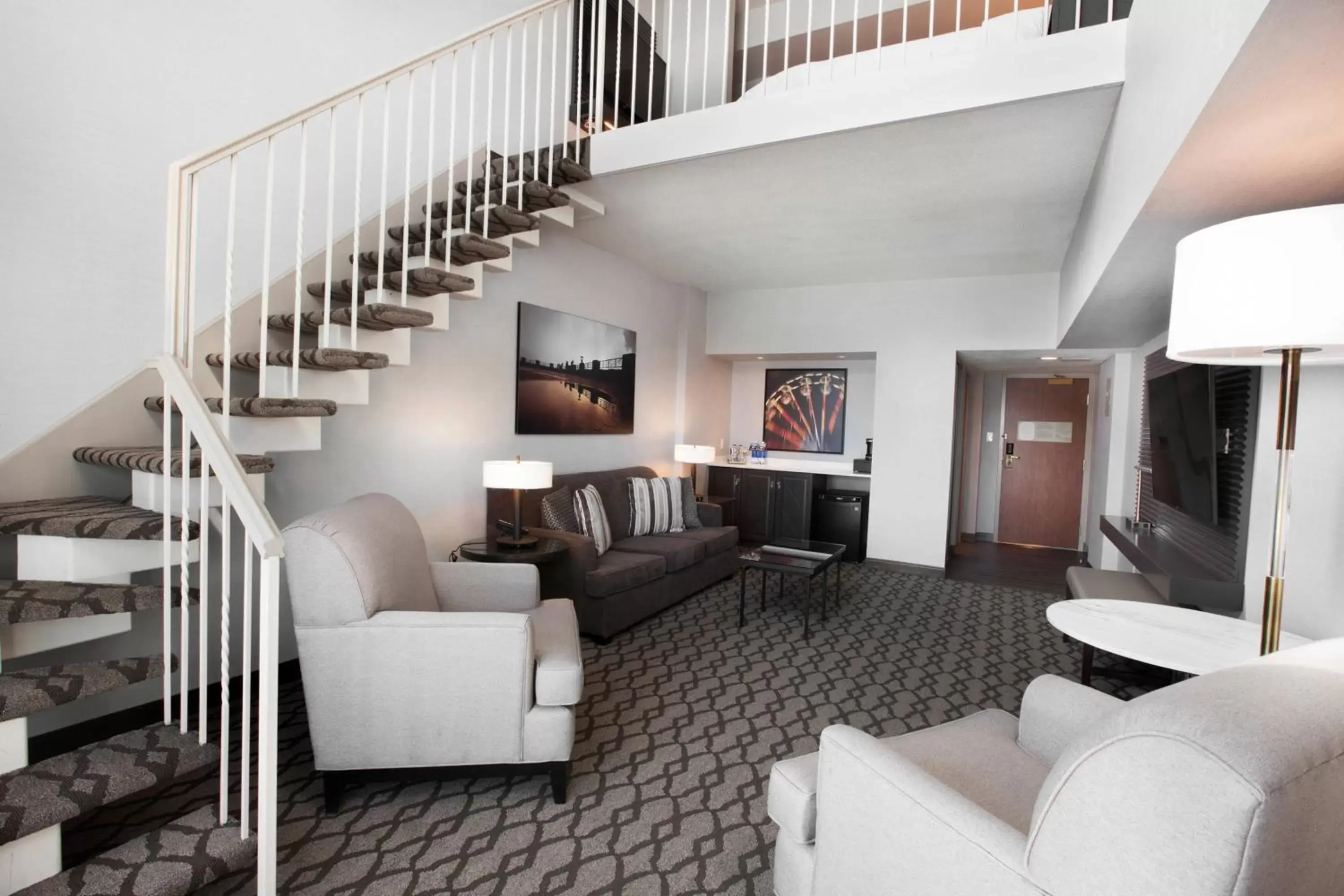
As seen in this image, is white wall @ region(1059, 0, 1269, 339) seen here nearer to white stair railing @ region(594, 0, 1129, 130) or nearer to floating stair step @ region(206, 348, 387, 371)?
white stair railing @ region(594, 0, 1129, 130)

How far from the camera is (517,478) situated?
349cm

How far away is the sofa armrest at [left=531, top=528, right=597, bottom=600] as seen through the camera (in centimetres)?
371

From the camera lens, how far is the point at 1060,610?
2145 millimetres

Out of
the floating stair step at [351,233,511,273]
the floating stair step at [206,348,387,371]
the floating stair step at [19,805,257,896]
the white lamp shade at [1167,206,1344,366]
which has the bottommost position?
the floating stair step at [19,805,257,896]

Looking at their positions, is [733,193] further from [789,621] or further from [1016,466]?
[1016,466]

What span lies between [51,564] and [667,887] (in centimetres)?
201

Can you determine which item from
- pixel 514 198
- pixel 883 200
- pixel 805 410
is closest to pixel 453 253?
pixel 514 198

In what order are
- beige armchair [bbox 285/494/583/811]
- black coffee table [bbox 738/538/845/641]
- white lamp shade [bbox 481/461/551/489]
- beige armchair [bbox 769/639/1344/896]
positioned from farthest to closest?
black coffee table [bbox 738/538/845/641], white lamp shade [bbox 481/461/551/489], beige armchair [bbox 285/494/583/811], beige armchair [bbox 769/639/1344/896]

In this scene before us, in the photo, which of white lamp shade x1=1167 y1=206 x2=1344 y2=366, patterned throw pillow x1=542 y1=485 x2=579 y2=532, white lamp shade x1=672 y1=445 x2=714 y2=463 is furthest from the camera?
white lamp shade x1=672 y1=445 x2=714 y2=463

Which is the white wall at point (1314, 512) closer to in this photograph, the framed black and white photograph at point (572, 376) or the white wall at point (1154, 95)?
the white wall at point (1154, 95)

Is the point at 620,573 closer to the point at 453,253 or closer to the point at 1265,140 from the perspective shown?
the point at 453,253

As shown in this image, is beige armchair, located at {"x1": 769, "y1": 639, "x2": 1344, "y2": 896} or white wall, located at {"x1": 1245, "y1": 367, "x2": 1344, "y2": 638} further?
white wall, located at {"x1": 1245, "y1": 367, "x2": 1344, "y2": 638}

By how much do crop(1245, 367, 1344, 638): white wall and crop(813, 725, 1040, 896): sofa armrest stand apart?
1520 mm

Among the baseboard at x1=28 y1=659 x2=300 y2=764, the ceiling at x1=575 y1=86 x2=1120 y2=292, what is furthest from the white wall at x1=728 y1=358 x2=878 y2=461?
the baseboard at x1=28 y1=659 x2=300 y2=764
